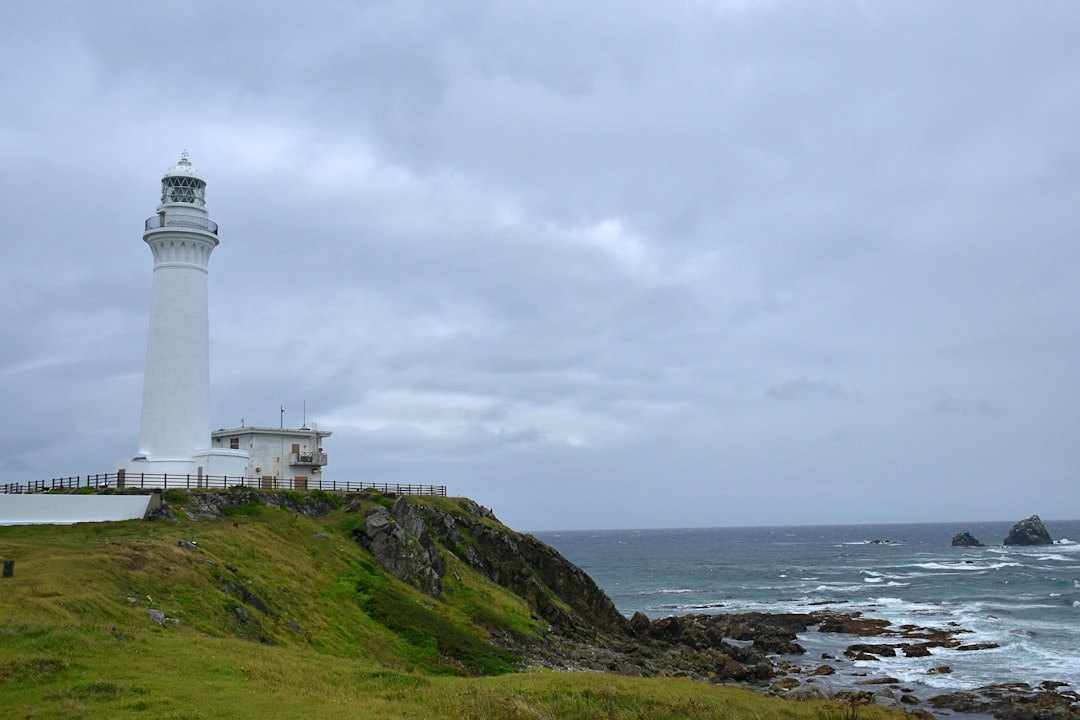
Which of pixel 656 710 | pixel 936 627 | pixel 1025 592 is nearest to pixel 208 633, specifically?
pixel 656 710

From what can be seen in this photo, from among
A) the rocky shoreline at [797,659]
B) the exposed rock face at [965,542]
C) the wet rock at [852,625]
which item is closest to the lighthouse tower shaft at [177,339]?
the rocky shoreline at [797,659]

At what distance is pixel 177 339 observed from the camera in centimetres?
4438

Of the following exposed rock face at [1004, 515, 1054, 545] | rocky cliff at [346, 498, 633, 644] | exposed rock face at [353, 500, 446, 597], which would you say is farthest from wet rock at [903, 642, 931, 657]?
exposed rock face at [1004, 515, 1054, 545]

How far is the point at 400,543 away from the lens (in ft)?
140

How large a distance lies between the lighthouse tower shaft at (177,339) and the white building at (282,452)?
26.7 ft

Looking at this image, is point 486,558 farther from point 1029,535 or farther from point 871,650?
point 1029,535

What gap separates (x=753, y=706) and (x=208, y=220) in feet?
124

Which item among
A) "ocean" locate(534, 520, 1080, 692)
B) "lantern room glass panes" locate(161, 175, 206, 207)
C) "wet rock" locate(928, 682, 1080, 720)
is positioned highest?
"lantern room glass panes" locate(161, 175, 206, 207)

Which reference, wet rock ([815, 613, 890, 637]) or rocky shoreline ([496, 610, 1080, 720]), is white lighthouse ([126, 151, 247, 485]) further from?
wet rock ([815, 613, 890, 637])

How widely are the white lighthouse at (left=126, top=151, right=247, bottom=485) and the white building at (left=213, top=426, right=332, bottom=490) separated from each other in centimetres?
678

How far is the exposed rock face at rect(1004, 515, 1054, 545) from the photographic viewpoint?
170125 mm

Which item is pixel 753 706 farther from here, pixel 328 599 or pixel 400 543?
pixel 400 543

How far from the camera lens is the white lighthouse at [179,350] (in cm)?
4359

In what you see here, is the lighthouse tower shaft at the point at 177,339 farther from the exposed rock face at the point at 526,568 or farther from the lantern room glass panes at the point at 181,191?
the exposed rock face at the point at 526,568
